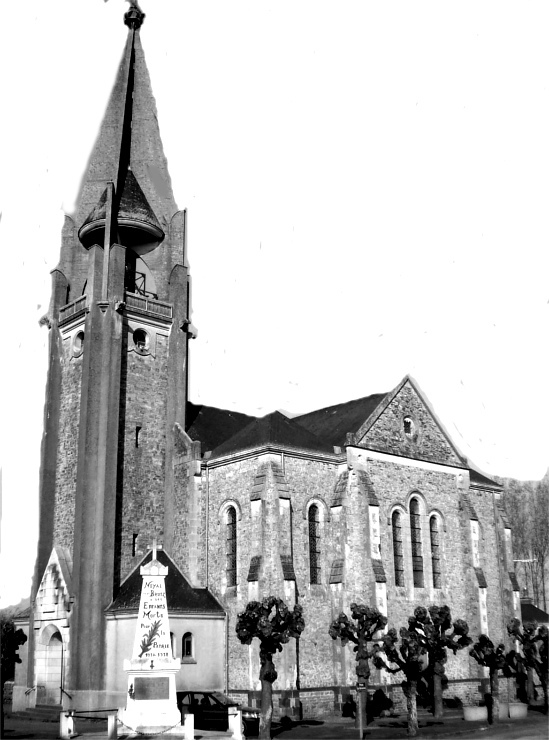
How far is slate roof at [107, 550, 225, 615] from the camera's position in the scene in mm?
35688

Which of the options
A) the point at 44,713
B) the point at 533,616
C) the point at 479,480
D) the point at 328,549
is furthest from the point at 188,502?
the point at 533,616

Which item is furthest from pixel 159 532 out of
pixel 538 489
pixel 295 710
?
pixel 538 489

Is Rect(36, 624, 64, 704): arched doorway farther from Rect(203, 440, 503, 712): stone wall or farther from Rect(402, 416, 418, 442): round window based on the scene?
Rect(402, 416, 418, 442): round window

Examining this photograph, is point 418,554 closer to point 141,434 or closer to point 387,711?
point 387,711

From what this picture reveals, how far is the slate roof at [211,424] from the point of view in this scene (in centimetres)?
4278

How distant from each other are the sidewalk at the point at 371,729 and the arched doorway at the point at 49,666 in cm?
206

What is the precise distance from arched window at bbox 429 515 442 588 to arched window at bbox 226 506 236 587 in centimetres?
1070

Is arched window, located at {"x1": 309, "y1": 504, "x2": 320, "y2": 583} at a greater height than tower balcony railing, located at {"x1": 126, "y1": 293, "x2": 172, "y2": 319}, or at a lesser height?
lesser

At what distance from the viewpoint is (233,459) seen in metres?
39.0

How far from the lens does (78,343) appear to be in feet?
137

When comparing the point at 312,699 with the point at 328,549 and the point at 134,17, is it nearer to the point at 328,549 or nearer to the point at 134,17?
the point at 328,549

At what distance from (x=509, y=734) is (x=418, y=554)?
14.4 meters

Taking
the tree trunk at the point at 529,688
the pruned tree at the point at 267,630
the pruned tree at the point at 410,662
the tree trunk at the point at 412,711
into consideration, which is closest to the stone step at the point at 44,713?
the pruned tree at the point at 267,630

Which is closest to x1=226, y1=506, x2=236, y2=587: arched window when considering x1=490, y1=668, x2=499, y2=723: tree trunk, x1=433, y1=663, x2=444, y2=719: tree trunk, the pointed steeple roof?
x1=433, y1=663, x2=444, y2=719: tree trunk
